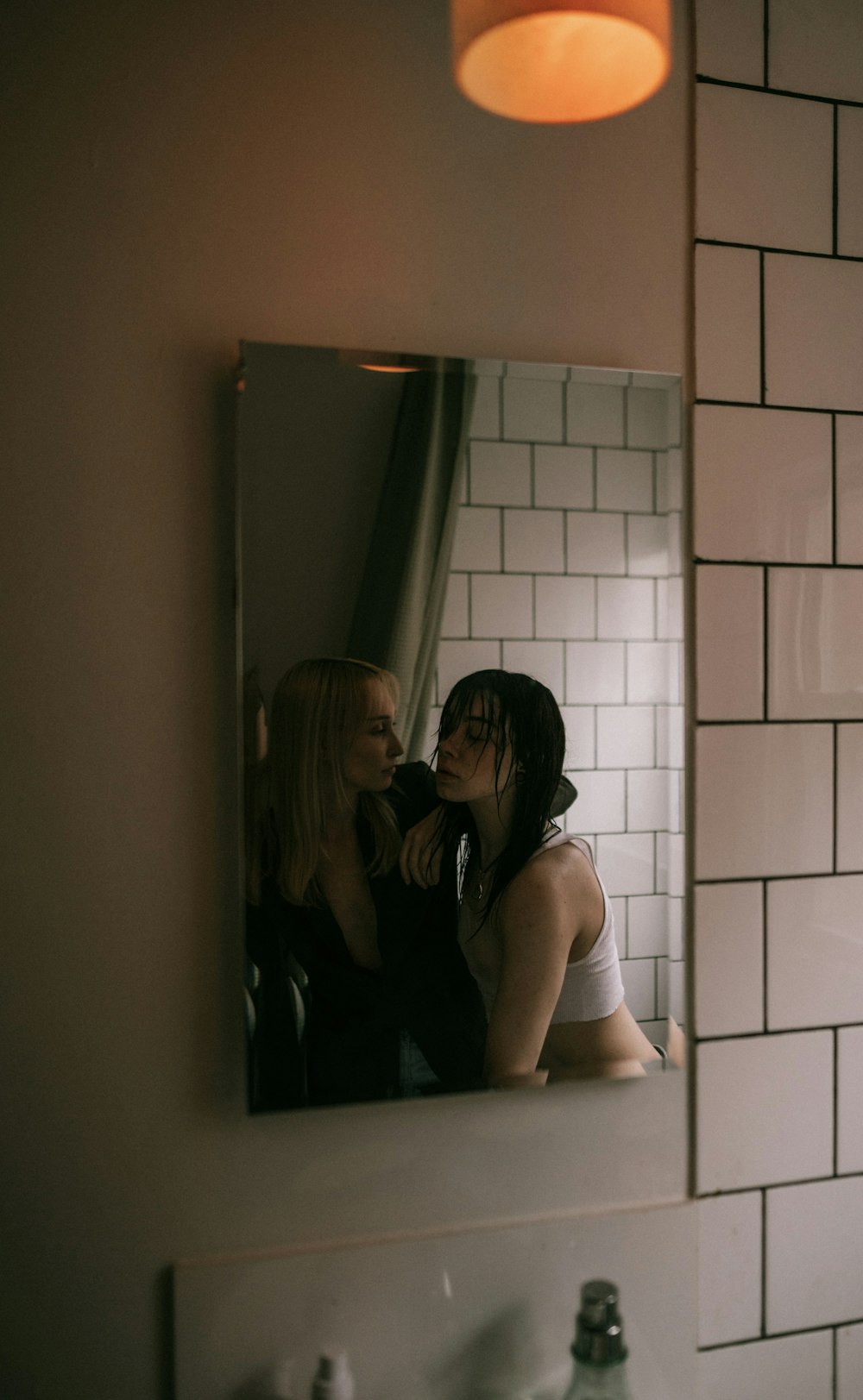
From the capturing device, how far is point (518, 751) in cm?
86

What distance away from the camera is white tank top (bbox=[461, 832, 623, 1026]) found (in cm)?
86

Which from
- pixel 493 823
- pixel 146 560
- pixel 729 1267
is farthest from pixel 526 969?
pixel 146 560

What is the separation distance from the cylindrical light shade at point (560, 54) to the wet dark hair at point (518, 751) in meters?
0.44

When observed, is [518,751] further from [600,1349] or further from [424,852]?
[600,1349]

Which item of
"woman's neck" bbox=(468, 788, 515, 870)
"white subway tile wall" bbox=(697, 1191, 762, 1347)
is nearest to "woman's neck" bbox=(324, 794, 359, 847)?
"woman's neck" bbox=(468, 788, 515, 870)

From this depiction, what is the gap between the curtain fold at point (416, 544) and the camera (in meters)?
0.83

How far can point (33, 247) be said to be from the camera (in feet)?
2.57

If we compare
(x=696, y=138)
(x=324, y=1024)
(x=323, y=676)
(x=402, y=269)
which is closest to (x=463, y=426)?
(x=402, y=269)

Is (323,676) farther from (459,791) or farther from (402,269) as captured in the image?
(402,269)

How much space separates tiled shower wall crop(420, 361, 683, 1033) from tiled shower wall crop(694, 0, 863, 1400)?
0.13 feet

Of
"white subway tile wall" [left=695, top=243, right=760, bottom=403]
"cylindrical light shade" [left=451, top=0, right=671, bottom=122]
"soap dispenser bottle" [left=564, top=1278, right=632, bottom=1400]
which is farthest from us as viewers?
"white subway tile wall" [left=695, top=243, right=760, bottom=403]

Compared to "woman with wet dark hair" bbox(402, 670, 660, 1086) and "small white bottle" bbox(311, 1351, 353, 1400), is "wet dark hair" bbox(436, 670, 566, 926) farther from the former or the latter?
"small white bottle" bbox(311, 1351, 353, 1400)

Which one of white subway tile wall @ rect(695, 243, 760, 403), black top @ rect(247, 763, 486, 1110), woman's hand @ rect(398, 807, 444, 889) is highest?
white subway tile wall @ rect(695, 243, 760, 403)

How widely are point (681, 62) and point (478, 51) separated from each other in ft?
1.22
